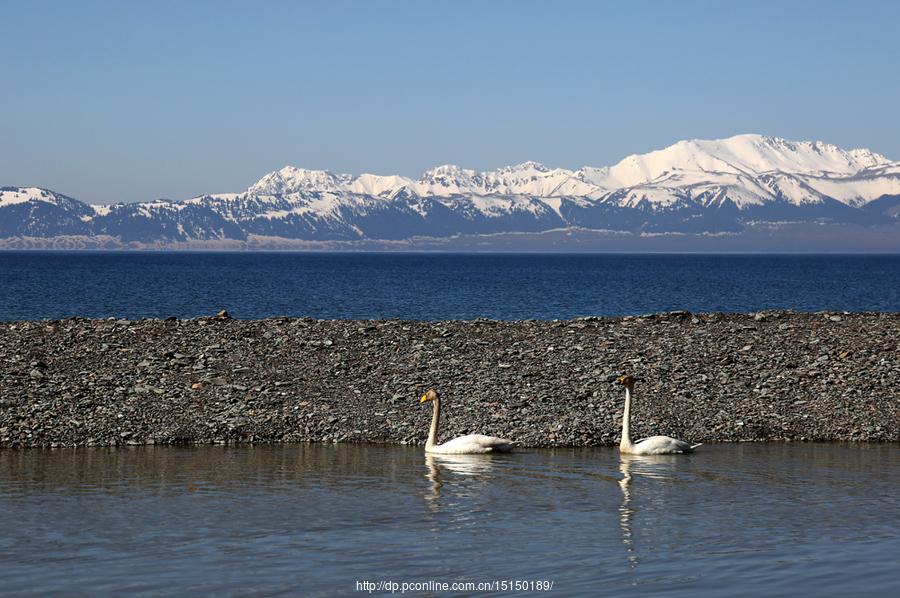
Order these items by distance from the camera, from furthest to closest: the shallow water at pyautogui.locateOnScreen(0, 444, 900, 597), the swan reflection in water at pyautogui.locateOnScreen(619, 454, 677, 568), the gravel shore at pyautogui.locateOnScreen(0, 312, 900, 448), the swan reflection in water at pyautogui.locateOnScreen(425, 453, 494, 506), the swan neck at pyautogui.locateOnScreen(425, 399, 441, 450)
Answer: the gravel shore at pyautogui.locateOnScreen(0, 312, 900, 448), the swan neck at pyautogui.locateOnScreen(425, 399, 441, 450), the swan reflection in water at pyautogui.locateOnScreen(425, 453, 494, 506), the swan reflection in water at pyautogui.locateOnScreen(619, 454, 677, 568), the shallow water at pyautogui.locateOnScreen(0, 444, 900, 597)

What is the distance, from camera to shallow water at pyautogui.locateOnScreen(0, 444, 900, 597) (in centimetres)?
1514

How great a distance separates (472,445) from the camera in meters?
24.9

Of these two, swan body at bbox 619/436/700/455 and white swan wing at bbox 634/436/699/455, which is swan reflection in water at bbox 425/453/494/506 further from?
white swan wing at bbox 634/436/699/455

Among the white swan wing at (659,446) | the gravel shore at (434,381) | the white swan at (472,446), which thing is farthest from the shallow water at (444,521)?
the gravel shore at (434,381)

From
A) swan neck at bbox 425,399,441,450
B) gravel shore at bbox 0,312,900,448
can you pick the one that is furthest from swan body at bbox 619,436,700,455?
swan neck at bbox 425,399,441,450

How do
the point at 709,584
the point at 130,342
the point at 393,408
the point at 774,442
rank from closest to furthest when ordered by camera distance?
the point at 709,584, the point at 774,442, the point at 393,408, the point at 130,342

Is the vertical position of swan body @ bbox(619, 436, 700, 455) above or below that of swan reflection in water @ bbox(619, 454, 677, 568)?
above

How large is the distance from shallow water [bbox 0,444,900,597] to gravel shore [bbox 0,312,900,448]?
5.82ft

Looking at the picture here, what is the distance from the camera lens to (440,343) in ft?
120

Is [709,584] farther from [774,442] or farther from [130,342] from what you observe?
[130,342]

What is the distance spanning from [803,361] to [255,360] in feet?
50.4

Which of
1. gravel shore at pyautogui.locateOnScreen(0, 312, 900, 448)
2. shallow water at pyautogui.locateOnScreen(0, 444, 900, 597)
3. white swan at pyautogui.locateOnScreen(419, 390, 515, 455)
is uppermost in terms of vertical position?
gravel shore at pyautogui.locateOnScreen(0, 312, 900, 448)

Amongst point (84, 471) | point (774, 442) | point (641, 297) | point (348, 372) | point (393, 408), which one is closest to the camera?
point (84, 471)

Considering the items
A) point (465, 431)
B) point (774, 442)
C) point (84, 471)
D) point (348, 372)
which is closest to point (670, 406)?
point (774, 442)
